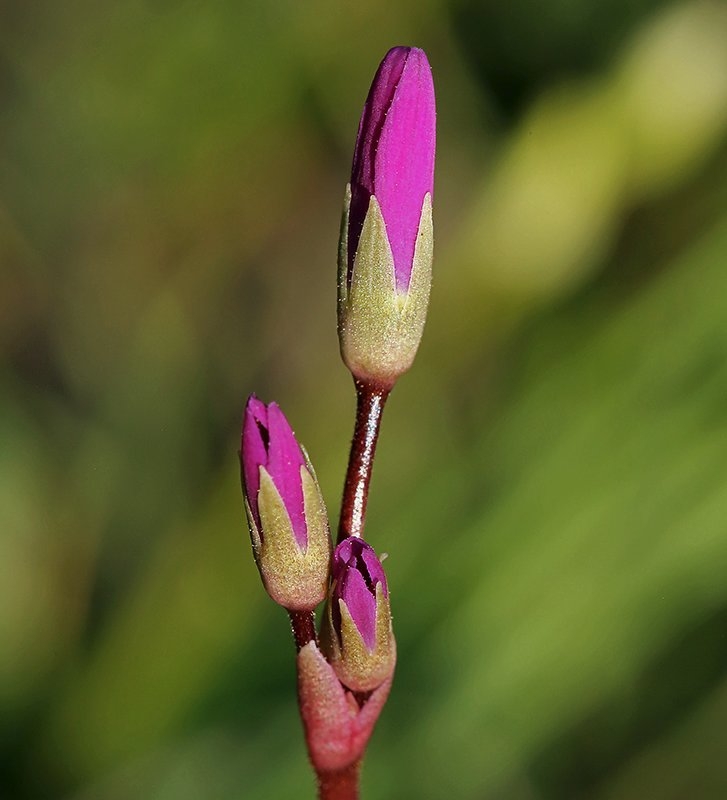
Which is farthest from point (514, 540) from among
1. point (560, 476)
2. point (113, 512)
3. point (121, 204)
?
point (121, 204)

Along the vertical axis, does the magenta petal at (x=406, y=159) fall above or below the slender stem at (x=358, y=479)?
above

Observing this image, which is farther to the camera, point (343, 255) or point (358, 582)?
point (343, 255)

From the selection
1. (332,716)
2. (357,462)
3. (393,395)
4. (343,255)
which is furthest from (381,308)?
(393,395)

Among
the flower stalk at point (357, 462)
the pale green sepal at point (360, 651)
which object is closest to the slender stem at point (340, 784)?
the flower stalk at point (357, 462)

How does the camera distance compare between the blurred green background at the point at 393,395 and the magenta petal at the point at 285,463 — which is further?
the blurred green background at the point at 393,395

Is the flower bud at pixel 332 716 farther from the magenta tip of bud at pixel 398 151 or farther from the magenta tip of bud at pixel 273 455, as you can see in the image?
the magenta tip of bud at pixel 398 151

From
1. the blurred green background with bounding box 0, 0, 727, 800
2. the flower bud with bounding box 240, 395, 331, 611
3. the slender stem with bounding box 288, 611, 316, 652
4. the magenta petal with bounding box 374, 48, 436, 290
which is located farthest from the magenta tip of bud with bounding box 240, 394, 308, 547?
the blurred green background with bounding box 0, 0, 727, 800

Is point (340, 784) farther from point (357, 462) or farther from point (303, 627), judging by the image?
point (357, 462)

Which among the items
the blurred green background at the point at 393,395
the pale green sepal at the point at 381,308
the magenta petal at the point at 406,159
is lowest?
the blurred green background at the point at 393,395
